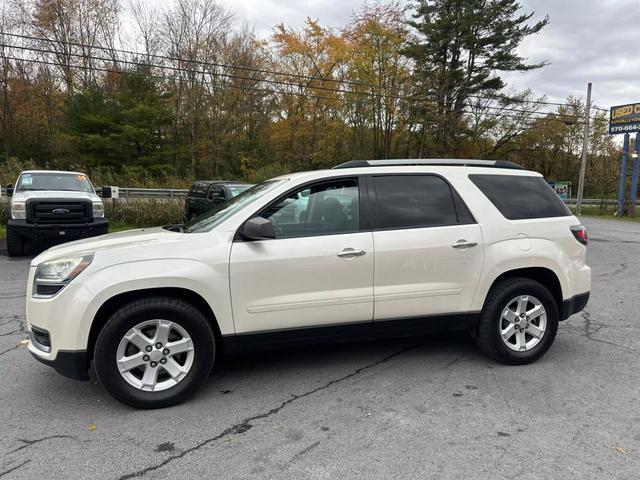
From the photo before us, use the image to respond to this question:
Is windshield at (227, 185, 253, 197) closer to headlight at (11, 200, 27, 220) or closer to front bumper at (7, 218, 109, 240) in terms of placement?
front bumper at (7, 218, 109, 240)

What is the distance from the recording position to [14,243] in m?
9.74

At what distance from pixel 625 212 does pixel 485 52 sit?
14.0 meters

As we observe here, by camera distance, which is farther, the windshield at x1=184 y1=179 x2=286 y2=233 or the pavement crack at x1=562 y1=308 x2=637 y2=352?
the pavement crack at x1=562 y1=308 x2=637 y2=352

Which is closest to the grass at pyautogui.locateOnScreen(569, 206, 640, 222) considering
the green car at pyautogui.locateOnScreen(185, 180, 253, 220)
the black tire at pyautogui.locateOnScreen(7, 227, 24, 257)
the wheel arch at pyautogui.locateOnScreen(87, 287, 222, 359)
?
the green car at pyautogui.locateOnScreen(185, 180, 253, 220)

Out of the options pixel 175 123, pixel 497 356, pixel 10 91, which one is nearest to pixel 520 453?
pixel 497 356

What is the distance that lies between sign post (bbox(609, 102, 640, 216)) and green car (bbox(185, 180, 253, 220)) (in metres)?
24.7

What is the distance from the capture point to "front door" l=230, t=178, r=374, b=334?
3338 mm

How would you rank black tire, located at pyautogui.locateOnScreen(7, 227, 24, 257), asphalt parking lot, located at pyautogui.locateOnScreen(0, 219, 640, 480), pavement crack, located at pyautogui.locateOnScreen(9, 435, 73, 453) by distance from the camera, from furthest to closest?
1. black tire, located at pyautogui.locateOnScreen(7, 227, 24, 257)
2. pavement crack, located at pyautogui.locateOnScreen(9, 435, 73, 453)
3. asphalt parking lot, located at pyautogui.locateOnScreen(0, 219, 640, 480)

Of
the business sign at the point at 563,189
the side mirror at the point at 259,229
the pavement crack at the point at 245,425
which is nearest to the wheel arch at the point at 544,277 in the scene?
the pavement crack at the point at 245,425

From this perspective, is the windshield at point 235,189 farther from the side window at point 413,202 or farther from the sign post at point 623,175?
the sign post at point 623,175

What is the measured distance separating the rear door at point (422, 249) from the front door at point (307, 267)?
0.16 m

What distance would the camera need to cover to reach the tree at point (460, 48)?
29.1 metres

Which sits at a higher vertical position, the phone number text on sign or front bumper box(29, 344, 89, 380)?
the phone number text on sign

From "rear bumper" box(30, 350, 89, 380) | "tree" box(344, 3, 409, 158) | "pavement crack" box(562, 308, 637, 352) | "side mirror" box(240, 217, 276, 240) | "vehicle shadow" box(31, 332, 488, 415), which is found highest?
"tree" box(344, 3, 409, 158)
